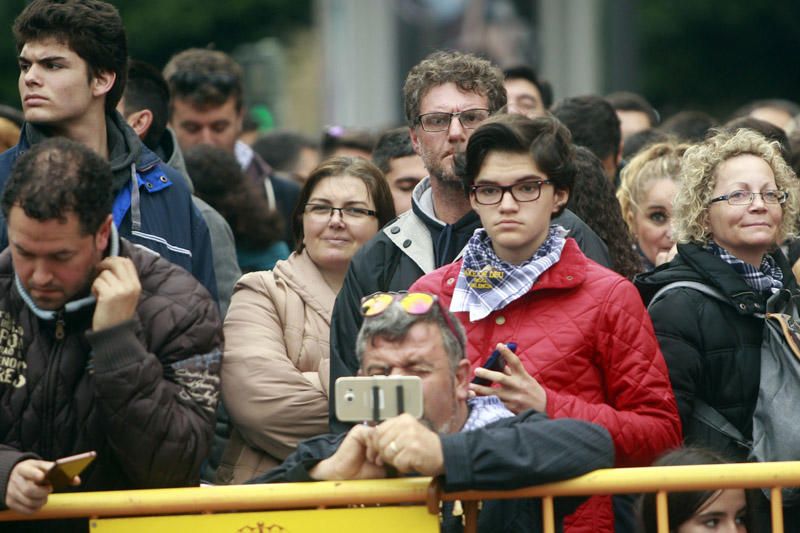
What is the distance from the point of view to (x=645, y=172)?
6.89 meters

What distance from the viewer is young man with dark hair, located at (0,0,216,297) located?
18.0 ft

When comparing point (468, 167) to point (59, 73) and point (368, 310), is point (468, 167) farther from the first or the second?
point (59, 73)

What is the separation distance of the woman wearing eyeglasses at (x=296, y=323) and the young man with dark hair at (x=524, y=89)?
2603 mm

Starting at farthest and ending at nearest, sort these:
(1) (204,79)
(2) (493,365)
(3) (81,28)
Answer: (1) (204,79)
(3) (81,28)
(2) (493,365)

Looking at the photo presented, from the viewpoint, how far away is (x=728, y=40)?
2761 cm

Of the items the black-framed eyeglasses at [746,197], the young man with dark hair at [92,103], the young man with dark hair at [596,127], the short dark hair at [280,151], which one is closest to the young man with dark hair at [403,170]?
the young man with dark hair at [596,127]

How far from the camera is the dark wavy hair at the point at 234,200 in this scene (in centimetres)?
771

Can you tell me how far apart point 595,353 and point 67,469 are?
1643 mm

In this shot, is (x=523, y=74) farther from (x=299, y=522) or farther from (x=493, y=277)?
(x=299, y=522)

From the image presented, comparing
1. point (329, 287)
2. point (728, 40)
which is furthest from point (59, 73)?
point (728, 40)

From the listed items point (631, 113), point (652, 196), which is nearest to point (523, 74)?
→ point (631, 113)

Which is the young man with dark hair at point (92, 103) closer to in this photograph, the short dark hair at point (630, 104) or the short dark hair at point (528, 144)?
the short dark hair at point (528, 144)

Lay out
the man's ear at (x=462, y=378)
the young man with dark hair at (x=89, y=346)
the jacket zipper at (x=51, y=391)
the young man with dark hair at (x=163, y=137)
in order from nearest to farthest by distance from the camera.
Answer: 1. the young man with dark hair at (x=89, y=346)
2. the jacket zipper at (x=51, y=391)
3. the man's ear at (x=462, y=378)
4. the young man with dark hair at (x=163, y=137)

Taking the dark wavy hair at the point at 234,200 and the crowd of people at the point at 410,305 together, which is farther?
the dark wavy hair at the point at 234,200
